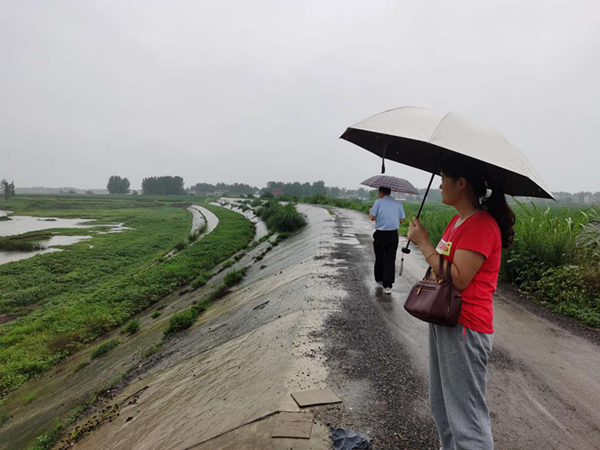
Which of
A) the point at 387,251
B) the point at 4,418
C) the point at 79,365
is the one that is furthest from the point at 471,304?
the point at 79,365

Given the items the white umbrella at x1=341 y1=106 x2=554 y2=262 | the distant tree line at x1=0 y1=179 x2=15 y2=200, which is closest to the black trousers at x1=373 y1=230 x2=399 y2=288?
the white umbrella at x1=341 y1=106 x2=554 y2=262

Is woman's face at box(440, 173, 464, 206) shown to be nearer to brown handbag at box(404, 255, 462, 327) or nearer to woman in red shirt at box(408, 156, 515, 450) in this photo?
woman in red shirt at box(408, 156, 515, 450)

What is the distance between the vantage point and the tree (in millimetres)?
149750

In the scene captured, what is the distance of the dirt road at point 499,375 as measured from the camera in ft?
9.87

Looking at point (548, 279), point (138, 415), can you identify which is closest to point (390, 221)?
point (548, 279)

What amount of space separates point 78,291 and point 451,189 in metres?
16.8

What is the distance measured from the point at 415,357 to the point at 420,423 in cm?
131

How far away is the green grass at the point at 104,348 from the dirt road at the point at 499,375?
6.18 metres

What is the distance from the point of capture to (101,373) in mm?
7020

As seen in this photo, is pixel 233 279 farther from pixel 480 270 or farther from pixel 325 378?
pixel 480 270

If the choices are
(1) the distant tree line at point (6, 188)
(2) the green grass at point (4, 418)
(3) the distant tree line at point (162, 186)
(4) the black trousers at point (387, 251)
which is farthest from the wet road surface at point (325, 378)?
(3) the distant tree line at point (162, 186)

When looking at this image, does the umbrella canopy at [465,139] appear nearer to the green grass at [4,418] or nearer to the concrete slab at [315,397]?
the concrete slab at [315,397]

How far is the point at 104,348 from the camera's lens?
8383mm

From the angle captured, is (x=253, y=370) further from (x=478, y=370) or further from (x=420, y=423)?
(x=478, y=370)
